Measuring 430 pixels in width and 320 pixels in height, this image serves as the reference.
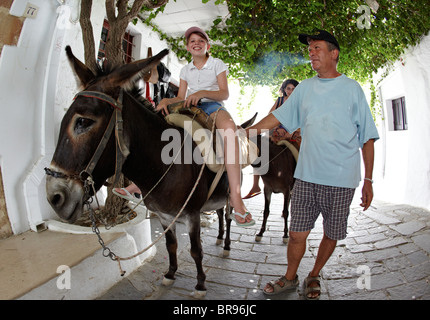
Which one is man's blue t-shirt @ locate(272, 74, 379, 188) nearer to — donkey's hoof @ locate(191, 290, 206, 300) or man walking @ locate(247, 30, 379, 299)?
man walking @ locate(247, 30, 379, 299)

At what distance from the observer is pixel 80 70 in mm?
2137

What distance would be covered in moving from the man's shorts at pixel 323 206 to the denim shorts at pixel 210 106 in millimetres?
1224

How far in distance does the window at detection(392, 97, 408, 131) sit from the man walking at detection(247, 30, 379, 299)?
8.46 metres

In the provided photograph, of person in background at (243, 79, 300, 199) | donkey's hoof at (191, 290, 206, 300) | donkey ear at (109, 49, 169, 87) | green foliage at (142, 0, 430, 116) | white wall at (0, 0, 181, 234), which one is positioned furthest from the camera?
green foliage at (142, 0, 430, 116)

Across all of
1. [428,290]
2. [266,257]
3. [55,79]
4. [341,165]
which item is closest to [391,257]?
[428,290]

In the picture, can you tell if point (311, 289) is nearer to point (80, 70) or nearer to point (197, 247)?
point (197, 247)

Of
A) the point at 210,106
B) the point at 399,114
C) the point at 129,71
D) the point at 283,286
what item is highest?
the point at 399,114

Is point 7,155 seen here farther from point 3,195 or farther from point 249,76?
point 249,76

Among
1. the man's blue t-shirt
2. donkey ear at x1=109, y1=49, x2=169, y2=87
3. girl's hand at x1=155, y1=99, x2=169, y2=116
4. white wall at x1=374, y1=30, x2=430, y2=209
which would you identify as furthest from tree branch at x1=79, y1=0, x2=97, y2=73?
white wall at x1=374, y1=30, x2=430, y2=209

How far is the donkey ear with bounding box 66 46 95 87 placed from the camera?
2.11 metres

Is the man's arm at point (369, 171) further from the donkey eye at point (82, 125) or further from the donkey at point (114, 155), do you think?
the donkey eye at point (82, 125)

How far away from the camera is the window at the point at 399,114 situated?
9352 mm

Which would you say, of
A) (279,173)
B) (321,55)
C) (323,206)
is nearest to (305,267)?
(323,206)

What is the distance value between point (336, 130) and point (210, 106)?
1.36 m
